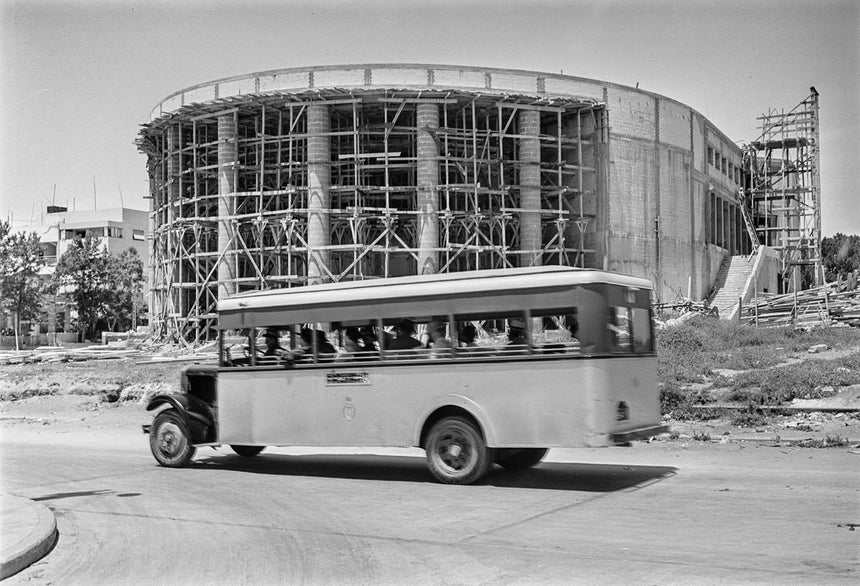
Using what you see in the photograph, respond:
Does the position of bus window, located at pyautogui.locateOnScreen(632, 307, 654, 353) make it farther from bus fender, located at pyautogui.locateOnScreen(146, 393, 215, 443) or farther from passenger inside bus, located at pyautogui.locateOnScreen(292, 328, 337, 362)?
bus fender, located at pyautogui.locateOnScreen(146, 393, 215, 443)

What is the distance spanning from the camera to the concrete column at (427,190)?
4278 cm

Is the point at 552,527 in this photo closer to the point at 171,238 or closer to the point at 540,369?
the point at 540,369

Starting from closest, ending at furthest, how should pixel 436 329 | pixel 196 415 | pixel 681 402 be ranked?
pixel 436 329 < pixel 196 415 < pixel 681 402

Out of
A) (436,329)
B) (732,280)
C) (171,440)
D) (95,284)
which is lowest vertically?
(171,440)

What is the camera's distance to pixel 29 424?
23.9 metres

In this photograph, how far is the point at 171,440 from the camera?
14.7 metres

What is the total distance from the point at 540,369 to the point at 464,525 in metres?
2.71

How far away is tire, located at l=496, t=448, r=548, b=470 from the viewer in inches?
521

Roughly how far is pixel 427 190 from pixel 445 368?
31.2 m

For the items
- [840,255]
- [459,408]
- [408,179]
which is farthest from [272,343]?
[840,255]

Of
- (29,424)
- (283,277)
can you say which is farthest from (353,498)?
(283,277)

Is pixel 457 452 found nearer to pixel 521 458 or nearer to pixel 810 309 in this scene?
pixel 521 458

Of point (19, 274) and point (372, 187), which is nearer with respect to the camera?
point (372, 187)

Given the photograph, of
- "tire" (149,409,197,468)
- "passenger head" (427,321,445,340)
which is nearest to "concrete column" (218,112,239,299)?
"tire" (149,409,197,468)
